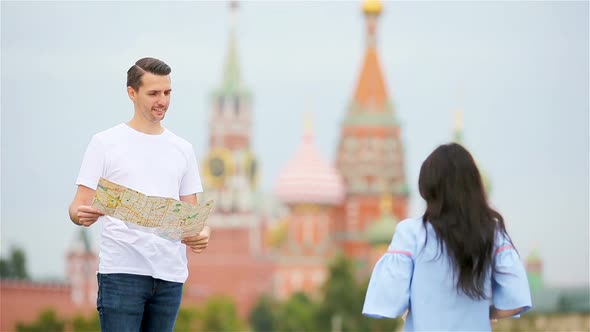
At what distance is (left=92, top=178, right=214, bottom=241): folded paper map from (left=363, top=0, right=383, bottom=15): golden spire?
41.7m

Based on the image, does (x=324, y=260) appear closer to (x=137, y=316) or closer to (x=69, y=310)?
(x=69, y=310)

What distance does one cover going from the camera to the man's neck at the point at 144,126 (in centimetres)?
341

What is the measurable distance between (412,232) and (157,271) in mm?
527

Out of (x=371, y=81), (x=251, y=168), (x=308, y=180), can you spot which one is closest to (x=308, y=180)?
(x=308, y=180)

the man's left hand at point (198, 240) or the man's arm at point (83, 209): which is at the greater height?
the man's arm at point (83, 209)

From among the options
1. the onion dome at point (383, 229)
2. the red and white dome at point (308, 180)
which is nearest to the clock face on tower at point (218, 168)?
the red and white dome at point (308, 180)

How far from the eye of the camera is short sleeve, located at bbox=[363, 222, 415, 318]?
314 cm

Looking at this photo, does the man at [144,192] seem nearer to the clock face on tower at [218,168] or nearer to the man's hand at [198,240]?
the man's hand at [198,240]

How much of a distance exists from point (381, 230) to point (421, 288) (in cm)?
4030

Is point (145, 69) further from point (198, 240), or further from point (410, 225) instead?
point (410, 225)

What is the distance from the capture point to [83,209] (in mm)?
3305

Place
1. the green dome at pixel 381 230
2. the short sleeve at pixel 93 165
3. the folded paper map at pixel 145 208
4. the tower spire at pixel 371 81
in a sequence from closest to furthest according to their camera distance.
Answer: the folded paper map at pixel 145 208 → the short sleeve at pixel 93 165 → the green dome at pixel 381 230 → the tower spire at pixel 371 81

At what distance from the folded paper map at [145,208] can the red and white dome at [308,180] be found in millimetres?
40568

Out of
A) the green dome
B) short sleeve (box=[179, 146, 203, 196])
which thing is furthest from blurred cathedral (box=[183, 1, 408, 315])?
short sleeve (box=[179, 146, 203, 196])
